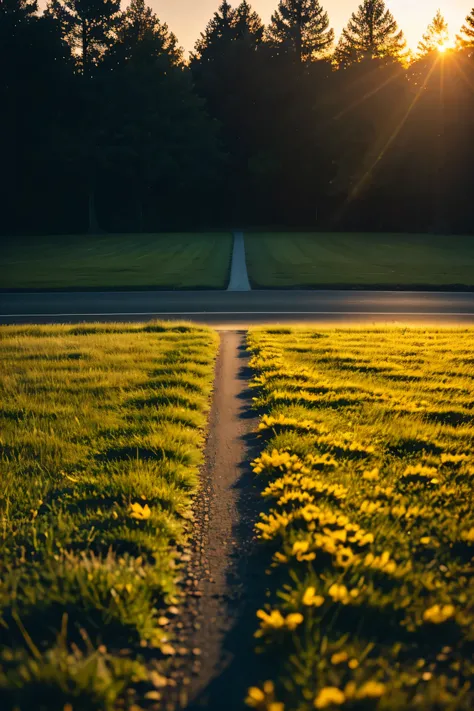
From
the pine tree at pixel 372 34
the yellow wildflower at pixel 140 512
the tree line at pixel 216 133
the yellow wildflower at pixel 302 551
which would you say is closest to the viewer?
the yellow wildflower at pixel 302 551

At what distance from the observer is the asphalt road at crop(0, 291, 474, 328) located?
Result: 13.4m

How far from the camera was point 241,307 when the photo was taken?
14875mm

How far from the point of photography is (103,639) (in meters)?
2.76

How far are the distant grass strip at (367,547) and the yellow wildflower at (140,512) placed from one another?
2.27 feet

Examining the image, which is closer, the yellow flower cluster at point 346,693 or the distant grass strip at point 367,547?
the yellow flower cluster at point 346,693

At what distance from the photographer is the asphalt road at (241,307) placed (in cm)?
1342

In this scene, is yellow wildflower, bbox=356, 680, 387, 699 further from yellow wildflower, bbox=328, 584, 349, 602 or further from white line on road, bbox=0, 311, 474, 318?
white line on road, bbox=0, 311, 474, 318

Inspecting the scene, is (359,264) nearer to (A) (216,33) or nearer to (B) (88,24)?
(B) (88,24)

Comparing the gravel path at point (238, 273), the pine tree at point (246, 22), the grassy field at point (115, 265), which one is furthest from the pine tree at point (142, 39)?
the gravel path at point (238, 273)

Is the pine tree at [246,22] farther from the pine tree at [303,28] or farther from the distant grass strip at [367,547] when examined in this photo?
the distant grass strip at [367,547]

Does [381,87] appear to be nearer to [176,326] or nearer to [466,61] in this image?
[466,61]

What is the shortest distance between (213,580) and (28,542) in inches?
44.4

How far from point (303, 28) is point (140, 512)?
76633mm

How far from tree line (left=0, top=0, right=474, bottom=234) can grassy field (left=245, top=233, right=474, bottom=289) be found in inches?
603
